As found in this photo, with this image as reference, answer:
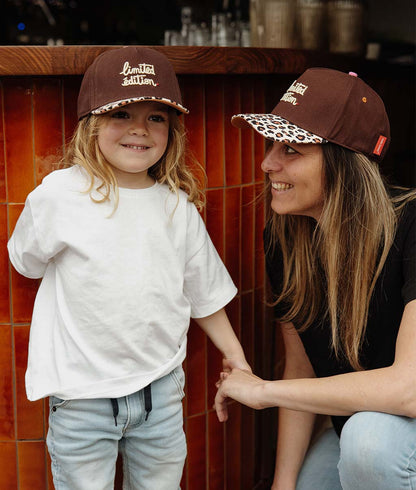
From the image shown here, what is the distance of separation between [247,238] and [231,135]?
0.34m

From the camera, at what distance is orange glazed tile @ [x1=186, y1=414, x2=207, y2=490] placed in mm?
2160

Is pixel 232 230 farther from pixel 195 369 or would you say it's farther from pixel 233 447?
pixel 233 447

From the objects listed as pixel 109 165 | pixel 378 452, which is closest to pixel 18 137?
pixel 109 165

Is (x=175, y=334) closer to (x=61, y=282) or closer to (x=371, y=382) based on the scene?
(x=61, y=282)

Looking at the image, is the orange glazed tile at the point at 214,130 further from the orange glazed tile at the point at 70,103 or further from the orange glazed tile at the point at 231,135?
the orange glazed tile at the point at 70,103

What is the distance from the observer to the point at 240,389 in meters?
1.82

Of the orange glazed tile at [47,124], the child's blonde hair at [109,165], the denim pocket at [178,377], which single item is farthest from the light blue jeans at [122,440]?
the orange glazed tile at [47,124]

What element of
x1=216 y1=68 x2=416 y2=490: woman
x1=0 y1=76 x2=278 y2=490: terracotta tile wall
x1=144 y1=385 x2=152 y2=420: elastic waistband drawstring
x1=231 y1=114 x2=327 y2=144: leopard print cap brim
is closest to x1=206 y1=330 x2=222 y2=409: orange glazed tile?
x1=0 y1=76 x2=278 y2=490: terracotta tile wall

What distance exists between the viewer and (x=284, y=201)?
1.87m

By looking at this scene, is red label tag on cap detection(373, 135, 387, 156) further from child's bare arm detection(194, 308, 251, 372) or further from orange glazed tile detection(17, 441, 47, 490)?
orange glazed tile detection(17, 441, 47, 490)

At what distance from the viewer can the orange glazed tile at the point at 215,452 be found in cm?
220

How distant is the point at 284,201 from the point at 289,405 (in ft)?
1.72

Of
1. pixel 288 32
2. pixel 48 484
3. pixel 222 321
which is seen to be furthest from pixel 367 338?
pixel 288 32

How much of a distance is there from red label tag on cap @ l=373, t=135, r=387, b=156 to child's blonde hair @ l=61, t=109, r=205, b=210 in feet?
1.59
